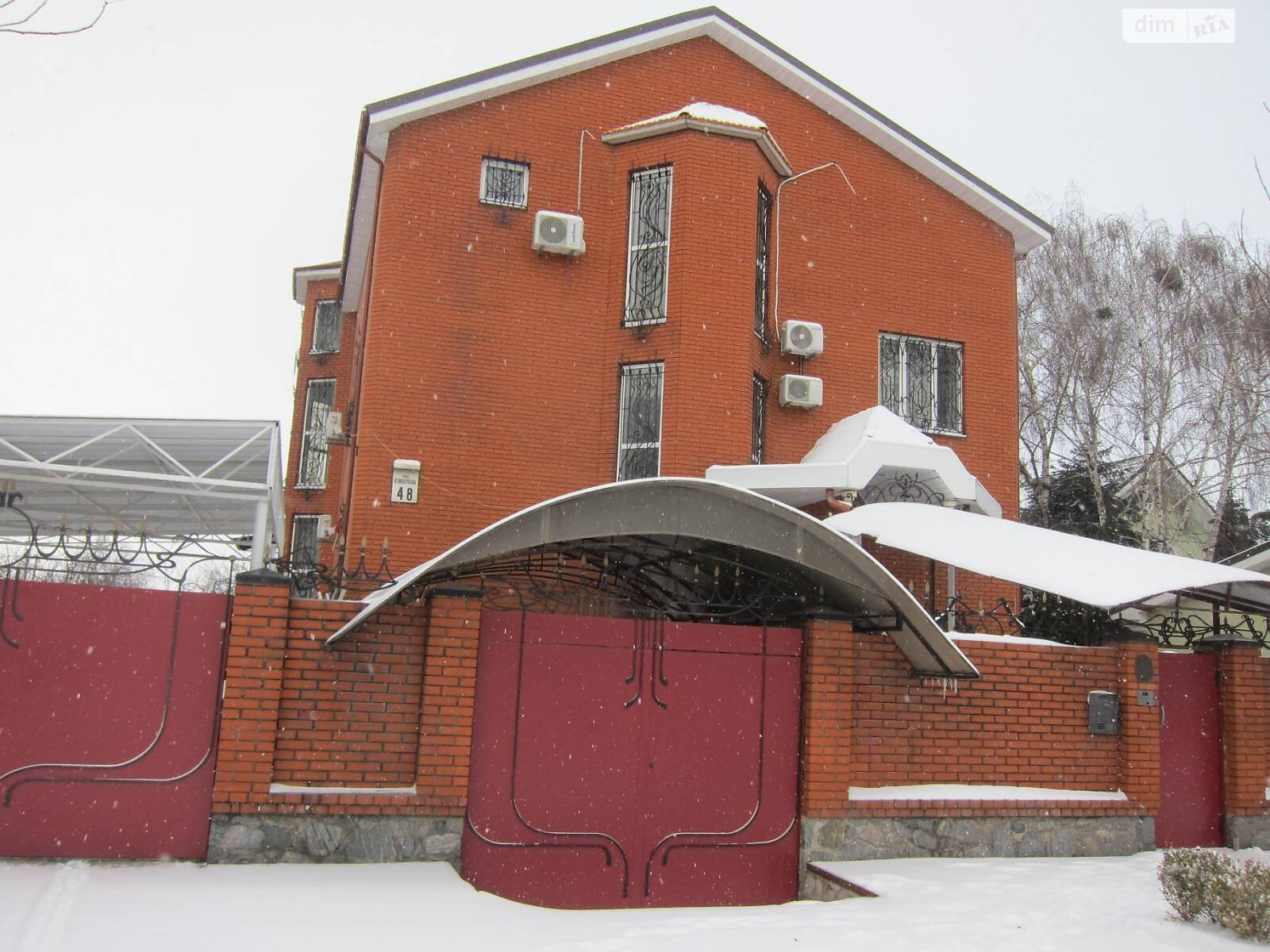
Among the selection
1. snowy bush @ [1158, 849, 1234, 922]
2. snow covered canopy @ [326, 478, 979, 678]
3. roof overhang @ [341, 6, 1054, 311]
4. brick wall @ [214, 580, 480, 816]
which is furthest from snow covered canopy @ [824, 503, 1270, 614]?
roof overhang @ [341, 6, 1054, 311]

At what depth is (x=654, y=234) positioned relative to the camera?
12.7 meters

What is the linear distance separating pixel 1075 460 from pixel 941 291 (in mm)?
10932

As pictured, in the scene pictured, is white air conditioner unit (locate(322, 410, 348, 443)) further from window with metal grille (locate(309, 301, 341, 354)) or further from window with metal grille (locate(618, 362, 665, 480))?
window with metal grille (locate(309, 301, 341, 354))

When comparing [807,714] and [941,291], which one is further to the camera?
[941,291]

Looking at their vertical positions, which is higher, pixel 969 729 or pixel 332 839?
pixel 969 729

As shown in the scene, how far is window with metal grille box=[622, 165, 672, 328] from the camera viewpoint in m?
12.5

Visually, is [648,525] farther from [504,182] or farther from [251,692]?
[504,182]

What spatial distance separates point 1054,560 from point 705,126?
7.04 metres

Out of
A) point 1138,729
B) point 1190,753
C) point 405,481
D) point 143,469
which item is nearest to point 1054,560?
point 1138,729

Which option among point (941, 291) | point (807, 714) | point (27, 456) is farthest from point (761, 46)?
point (27, 456)

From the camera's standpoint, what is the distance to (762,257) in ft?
43.3

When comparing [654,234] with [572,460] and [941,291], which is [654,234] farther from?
[941,291]

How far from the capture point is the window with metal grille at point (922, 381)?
13.9 meters

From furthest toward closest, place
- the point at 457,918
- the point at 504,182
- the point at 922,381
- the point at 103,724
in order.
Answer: the point at 922,381
the point at 504,182
the point at 103,724
the point at 457,918
